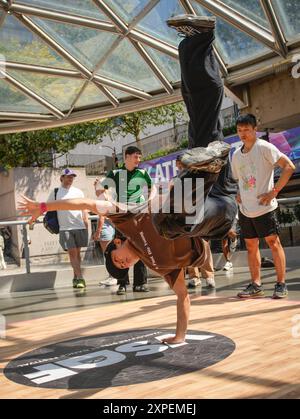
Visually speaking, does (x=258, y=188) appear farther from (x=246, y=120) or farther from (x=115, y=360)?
(x=115, y=360)

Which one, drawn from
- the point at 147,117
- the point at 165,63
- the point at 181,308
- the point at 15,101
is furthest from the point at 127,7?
the point at 147,117

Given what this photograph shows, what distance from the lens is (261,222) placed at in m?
5.38

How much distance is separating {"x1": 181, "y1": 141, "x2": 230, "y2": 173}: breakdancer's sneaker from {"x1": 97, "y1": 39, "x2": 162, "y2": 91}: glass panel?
6.37m

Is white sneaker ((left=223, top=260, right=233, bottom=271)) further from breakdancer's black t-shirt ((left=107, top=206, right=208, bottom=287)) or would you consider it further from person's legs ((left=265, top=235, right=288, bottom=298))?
breakdancer's black t-shirt ((left=107, top=206, right=208, bottom=287))

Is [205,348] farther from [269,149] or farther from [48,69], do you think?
[48,69]

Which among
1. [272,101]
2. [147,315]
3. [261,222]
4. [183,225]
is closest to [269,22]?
[272,101]

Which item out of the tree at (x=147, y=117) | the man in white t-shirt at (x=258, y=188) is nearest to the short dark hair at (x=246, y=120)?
the man in white t-shirt at (x=258, y=188)

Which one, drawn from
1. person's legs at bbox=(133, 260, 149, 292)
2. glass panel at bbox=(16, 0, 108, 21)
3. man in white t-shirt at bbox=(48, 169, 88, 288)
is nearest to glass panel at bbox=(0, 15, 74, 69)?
glass panel at bbox=(16, 0, 108, 21)

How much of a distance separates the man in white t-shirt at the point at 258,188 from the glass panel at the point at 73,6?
402cm

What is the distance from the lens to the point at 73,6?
25.9ft

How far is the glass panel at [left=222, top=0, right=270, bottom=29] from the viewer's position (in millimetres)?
7660

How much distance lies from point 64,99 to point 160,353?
8033 millimetres

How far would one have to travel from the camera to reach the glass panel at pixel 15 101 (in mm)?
9924

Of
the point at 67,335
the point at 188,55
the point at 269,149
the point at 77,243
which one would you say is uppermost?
the point at 188,55
